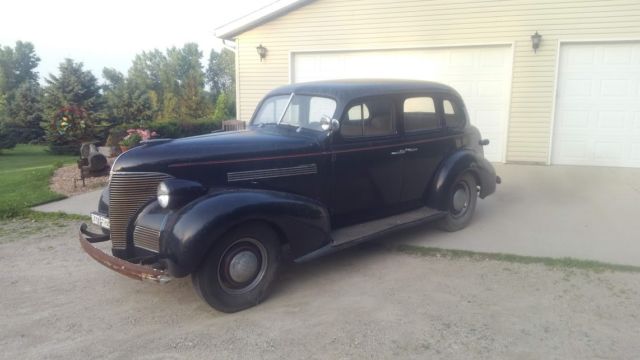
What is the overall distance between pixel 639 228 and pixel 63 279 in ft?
21.3

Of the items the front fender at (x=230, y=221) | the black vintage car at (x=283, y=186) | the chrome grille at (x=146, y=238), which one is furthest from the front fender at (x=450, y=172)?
the chrome grille at (x=146, y=238)

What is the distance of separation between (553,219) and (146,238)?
5.17 metres

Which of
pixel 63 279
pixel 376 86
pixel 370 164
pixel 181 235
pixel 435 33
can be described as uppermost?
pixel 435 33

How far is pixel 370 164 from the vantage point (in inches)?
204

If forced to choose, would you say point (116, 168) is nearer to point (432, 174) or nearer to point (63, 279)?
point (63, 279)

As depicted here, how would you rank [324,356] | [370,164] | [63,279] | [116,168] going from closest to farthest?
1. [324,356]
2. [116,168]
3. [63,279]
4. [370,164]

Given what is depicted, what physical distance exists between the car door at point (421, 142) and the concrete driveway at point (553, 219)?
0.66m

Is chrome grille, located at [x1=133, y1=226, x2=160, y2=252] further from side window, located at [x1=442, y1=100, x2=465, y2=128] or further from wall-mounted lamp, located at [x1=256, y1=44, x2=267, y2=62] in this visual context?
wall-mounted lamp, located at [x1=256, y1=44, x2=267, y2=62]

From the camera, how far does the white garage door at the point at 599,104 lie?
10.0 meters

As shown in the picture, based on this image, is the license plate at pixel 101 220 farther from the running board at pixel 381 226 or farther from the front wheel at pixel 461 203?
the front wheel at pixel 461 203

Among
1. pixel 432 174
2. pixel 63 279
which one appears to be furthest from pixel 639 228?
pixel 63 279

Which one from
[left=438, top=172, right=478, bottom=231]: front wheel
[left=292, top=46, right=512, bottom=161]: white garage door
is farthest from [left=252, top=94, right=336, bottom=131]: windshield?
[left=292, top=46, right=512, bottom=161]: white garage door

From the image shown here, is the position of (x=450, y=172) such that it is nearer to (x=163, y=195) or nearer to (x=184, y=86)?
(x=163, y=195)

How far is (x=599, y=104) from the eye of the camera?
33.4 feet
